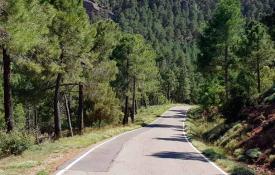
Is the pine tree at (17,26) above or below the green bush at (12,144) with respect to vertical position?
above

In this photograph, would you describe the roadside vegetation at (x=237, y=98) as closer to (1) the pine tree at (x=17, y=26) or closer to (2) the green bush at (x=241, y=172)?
(2) the green bush at (x=241, y=172)

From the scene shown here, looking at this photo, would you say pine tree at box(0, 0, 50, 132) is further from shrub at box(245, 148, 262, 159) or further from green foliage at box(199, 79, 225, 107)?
green foliage at box(199, 79, 225, 107)

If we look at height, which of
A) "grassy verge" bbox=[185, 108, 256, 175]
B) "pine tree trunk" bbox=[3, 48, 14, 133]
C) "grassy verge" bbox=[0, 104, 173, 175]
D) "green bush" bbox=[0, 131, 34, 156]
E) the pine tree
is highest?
the pine tree

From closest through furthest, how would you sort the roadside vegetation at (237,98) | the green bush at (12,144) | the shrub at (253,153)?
the green bush at (12,144), the shrub at (253,153), the roadside vegetation at (237,98)

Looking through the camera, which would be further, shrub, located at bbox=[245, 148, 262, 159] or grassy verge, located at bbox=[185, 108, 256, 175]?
shrub, located at bbox=[245, 148, 262, 159]

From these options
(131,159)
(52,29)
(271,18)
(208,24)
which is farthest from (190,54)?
(131,159)

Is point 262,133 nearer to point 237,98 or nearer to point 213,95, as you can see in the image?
point 237,98

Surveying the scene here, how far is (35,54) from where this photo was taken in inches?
1011

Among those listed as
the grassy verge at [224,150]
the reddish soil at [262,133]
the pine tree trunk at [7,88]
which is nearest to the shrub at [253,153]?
the reddish soil at [262,133]

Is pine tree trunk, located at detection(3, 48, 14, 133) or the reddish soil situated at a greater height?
pine tree trunk, located at detection(3, 48, 14, 133)

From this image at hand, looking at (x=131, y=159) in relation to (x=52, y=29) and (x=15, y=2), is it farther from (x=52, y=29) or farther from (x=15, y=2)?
(x=52, y=29)

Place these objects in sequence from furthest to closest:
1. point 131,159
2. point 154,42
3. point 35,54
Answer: point 154,42, point 35,54, point 131,159

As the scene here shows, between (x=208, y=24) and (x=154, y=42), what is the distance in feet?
385

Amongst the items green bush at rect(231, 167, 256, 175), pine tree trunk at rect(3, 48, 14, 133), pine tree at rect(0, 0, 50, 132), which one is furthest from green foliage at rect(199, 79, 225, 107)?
green bush at rect(231, 167, 256, 175)
